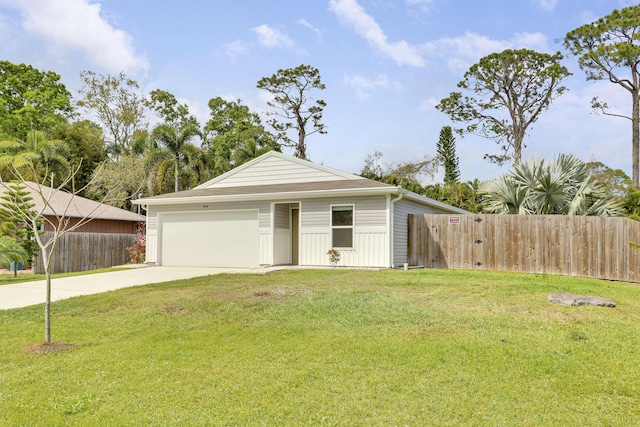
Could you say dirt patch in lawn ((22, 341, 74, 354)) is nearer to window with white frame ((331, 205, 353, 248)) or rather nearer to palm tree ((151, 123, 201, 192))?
window with white frame ((331, 205, 353, 248))

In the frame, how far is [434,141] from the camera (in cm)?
3472

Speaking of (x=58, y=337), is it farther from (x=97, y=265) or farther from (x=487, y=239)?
(x=97, y=265)

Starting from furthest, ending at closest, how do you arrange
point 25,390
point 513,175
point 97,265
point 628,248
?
point 97,265 < point 513,175 < point 628,248 < point 25,390

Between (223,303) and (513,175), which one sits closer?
(223,303)

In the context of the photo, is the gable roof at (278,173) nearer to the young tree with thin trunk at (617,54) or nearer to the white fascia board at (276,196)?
the white fascia board at (276,196)

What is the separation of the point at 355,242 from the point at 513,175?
597 centimetres

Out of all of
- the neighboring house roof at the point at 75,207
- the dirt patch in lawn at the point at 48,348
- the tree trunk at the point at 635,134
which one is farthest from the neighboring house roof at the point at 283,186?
the tree trunk at the point at 635,134

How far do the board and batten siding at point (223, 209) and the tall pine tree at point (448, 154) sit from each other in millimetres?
20790

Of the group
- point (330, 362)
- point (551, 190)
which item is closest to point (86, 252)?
point (330, 362)

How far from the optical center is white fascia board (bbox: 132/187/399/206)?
14.2 m

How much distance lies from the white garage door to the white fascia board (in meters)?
0.55

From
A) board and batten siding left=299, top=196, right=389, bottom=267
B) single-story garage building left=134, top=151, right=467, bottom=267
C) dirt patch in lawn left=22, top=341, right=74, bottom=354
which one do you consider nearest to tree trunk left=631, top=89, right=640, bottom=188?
single-story garage building left=134, top=151, right=467, bottom=267

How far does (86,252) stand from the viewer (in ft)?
62.3

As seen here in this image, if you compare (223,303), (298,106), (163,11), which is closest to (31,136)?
(298,106)
